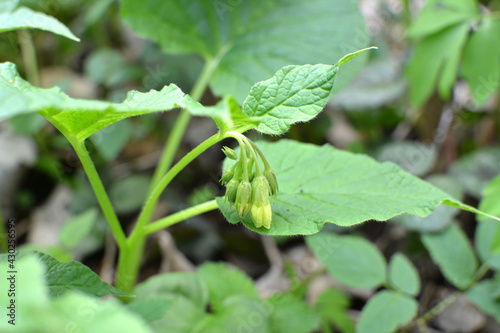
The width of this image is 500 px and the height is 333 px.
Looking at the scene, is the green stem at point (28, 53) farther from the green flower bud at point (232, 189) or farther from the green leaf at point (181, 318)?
the green flower bud at point (232, 189)

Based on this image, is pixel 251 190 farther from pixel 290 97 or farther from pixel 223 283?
pixel 223 283

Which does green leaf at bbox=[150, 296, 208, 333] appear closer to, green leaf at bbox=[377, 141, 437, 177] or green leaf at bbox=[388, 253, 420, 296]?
green leaf at bbox=[388, 253, 420, 296]

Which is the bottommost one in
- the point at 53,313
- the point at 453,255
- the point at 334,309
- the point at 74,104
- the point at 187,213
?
the point at 334,309

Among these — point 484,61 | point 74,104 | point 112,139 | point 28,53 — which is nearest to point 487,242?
point 484,61

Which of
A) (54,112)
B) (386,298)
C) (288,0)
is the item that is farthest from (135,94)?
(288,0)

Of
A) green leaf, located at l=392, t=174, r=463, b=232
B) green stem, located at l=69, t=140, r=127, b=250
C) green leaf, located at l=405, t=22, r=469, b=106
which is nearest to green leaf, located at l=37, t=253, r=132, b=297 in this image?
green stem, located at l=69, t=140, r=127, b=250

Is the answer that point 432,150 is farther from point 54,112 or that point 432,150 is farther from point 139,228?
point 54,112

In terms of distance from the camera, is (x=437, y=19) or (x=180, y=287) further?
(x=437, y=19)

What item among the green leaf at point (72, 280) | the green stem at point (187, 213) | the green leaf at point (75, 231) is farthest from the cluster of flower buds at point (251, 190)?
the green leaf at point (75, 231)
